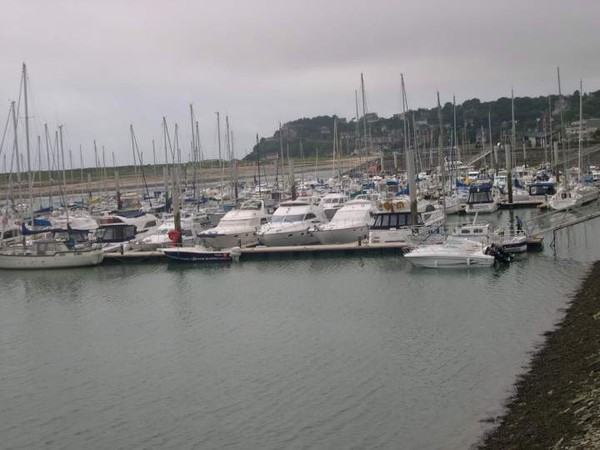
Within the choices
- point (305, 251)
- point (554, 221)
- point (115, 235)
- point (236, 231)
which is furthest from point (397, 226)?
point (115, 235)

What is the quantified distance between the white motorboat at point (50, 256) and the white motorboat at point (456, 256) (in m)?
19.1

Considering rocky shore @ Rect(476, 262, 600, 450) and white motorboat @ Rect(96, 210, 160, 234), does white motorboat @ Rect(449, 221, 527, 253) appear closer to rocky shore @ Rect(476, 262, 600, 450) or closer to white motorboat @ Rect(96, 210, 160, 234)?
rocky shore @ Rect(476, 262, 600, 450)

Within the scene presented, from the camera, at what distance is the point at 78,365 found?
26156 millimetres

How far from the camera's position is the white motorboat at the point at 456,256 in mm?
39406

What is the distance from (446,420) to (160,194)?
8351 centimetres

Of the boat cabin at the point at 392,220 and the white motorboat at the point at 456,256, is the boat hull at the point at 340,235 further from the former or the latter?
the white motorboat at the point at 456,256

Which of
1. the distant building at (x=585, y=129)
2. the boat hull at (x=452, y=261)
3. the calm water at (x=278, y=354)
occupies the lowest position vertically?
the calm water at (x=278, y=354)

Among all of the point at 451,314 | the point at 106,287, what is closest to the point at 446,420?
the point at 451,314

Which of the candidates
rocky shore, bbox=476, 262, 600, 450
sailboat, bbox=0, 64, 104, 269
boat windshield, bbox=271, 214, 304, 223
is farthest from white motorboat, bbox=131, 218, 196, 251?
rocky shore, bbox=476, 262, 600, 450

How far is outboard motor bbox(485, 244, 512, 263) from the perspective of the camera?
39.8 metres

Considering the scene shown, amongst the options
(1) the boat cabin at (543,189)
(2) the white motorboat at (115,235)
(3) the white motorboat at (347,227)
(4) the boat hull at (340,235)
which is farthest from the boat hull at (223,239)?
(1) the boat cabin at (543,189)

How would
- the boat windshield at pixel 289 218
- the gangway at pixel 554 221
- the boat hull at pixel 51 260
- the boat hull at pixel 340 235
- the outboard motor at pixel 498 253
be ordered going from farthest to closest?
the boat windshield at pixel 289 218, the boat hull at pixel 340 235, the boat hull at pixel 51 260, the gangway at pixel 554 221, the outboard motor at pixel 498 253

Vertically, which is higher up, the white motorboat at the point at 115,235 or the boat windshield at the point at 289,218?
the boat windshield at the point at 289,218

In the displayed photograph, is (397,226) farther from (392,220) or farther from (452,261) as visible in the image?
(452,261)
